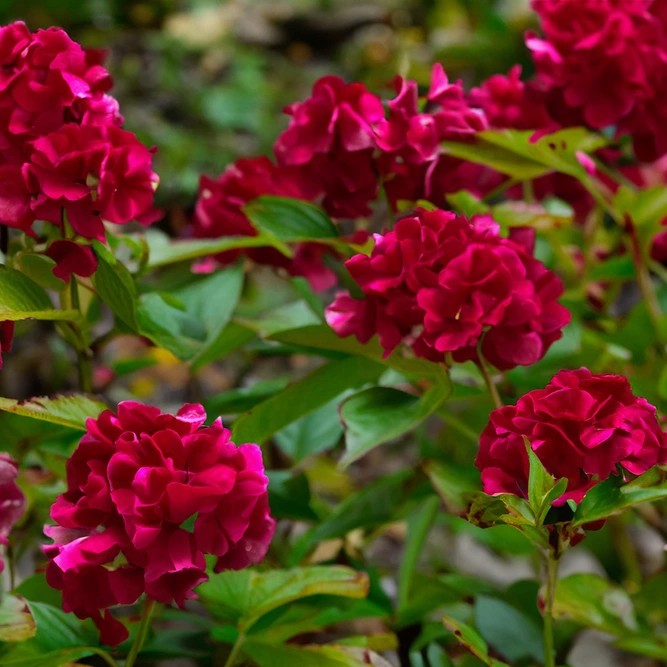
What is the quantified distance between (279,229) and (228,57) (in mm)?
2246

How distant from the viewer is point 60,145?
562mm

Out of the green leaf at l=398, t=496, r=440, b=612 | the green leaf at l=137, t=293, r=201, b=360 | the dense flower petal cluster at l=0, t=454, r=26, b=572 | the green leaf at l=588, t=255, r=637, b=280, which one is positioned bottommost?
the green leaf at l=398, t=496, r=440, b=612

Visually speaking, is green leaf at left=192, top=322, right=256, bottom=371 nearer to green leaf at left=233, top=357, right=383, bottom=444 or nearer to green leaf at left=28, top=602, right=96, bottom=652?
green leaf at left=233, top=357, right=383, bottom=444

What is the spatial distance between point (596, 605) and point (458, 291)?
344 millimetres

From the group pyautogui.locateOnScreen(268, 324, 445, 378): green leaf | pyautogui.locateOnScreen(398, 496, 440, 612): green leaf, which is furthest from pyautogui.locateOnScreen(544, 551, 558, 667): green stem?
pyautogui.locateOnScreen(398, 496, 440, 612): green leaf

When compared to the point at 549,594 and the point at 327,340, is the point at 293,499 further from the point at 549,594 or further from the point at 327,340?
the point at 549,594

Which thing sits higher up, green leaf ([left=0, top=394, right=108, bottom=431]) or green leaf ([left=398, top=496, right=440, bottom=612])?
green leaf ([left=0, top=394, right=108, bottom=431])

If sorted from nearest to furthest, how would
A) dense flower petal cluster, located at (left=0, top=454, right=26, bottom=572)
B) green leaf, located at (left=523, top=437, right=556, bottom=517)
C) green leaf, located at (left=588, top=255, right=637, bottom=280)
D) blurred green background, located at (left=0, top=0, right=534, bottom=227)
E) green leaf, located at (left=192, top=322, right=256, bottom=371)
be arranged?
green leaf, located at (left=523, top=437, right=556, bottom=517)
dense flower petal cluster, located at (left=0, top=454, right=26, bottom=572)
green leaf, located at (left=192, top=322, right=256, bottom=371)
green leaf, located at (left=588, top=255, right=637, bottom=280)
blurred green background, located at (left=0, top=0, right=534, bottom=227)

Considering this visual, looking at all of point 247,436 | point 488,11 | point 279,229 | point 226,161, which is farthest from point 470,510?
point 488,11

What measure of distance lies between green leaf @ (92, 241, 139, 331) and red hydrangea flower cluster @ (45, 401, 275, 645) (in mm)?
128

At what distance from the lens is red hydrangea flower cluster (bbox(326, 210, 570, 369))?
0.55 metres

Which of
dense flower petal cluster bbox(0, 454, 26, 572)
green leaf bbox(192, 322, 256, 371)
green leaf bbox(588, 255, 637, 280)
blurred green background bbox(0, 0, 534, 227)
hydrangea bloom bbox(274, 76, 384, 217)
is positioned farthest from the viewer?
blurred green background bbox(0, 0, 534, 227)

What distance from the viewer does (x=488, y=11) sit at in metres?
2.40

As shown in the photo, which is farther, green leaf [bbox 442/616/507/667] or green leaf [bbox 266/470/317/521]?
green leaf [bbox 266/470/317/521]
